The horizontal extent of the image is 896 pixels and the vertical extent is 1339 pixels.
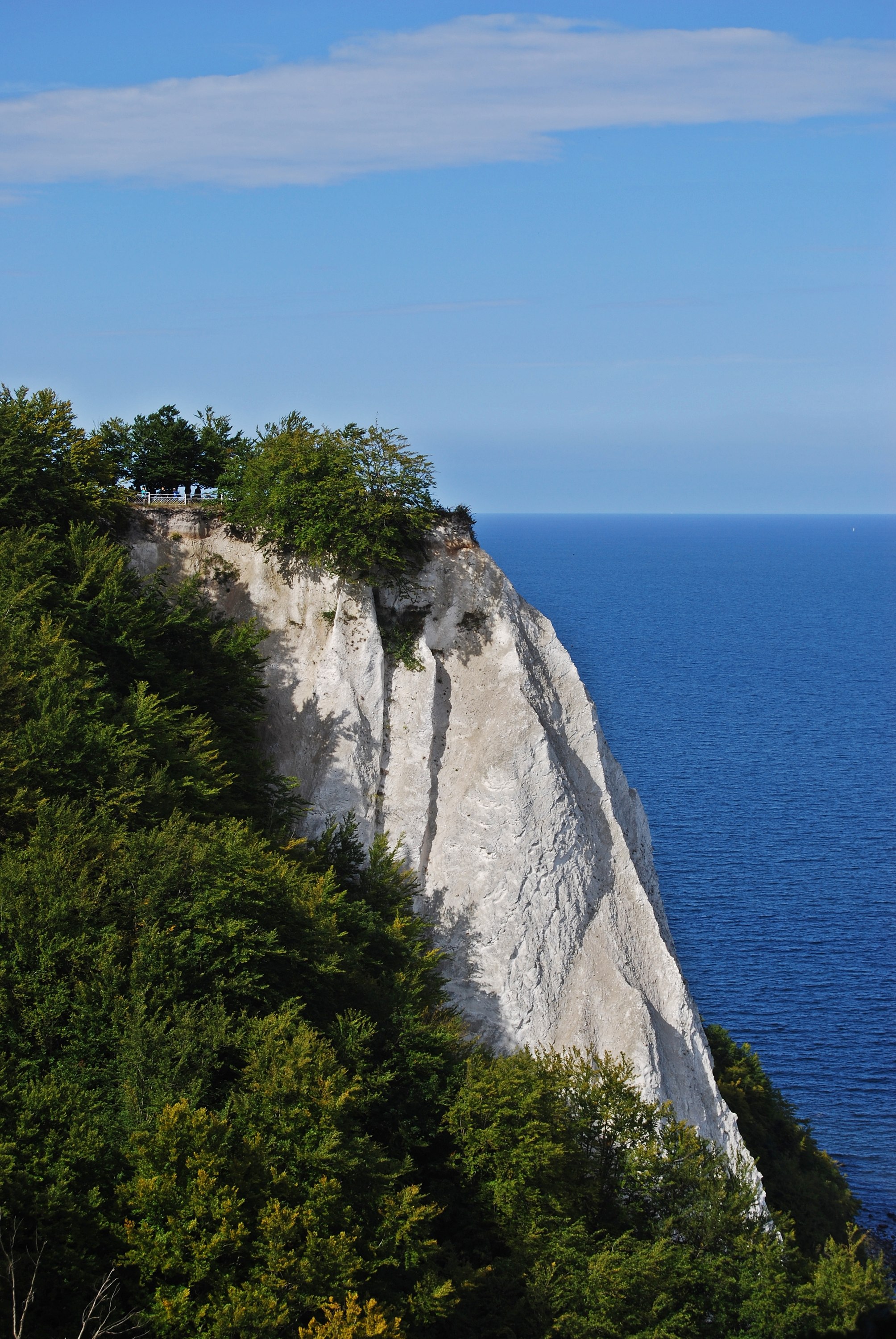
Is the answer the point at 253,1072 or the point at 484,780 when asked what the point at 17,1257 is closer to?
the point at 253,1072

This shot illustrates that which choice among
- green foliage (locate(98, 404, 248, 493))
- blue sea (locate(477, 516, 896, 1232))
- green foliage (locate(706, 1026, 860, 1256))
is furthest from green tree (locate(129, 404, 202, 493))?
blue sea (locate(477, 516, 896, 1232))

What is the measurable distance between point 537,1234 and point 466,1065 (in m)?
4.55

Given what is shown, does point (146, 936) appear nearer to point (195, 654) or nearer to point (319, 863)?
point (319, 863)

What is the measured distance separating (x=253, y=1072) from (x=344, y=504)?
67.3 feet

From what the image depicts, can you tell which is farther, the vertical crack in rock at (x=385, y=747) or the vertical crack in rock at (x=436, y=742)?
the vertical crack in rock at (x=385, y=747)

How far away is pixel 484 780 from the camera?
38.0m

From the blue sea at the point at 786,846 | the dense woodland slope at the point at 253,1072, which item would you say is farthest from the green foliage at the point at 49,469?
the blue sea at the point at 786,846

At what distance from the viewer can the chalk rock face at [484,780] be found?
119 feet

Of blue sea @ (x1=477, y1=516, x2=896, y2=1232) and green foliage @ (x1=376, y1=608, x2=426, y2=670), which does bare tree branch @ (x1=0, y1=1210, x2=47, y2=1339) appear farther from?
blue sea @ (x1=477, y1=516, x2=896, y2=1232)

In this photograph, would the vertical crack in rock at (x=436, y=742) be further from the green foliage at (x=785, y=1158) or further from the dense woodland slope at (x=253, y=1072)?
the green foliage at (x=785, y=1158)

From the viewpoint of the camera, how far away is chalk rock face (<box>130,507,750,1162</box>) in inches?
1431

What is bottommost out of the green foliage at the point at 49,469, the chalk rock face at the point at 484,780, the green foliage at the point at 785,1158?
the green foliage at the point at 785,1158

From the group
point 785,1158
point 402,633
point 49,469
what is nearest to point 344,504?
point 402,633

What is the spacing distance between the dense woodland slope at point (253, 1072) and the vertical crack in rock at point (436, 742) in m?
2.07
